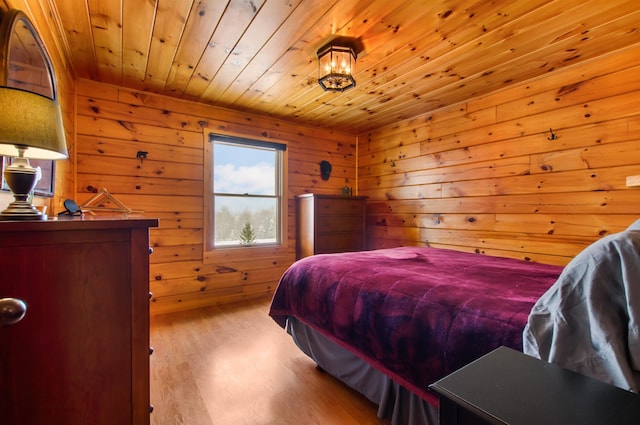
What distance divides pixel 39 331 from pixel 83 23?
197 cm

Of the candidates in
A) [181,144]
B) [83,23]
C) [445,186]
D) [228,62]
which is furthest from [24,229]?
[445,186]

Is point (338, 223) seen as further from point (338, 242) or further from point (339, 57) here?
point (339, 57)

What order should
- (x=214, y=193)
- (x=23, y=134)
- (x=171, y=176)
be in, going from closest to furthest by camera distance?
(x=23, y=134) < (x=171, y=176) < (x=214, y=193)

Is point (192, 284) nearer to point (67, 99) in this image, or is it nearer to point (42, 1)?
point (67, 99)

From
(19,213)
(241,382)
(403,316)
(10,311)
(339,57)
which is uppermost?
(339,57)

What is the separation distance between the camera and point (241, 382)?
6.12 feet

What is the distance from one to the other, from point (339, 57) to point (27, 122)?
178 centimetres

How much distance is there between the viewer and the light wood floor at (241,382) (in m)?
1.56

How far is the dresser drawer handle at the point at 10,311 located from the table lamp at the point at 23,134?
21.0 inches

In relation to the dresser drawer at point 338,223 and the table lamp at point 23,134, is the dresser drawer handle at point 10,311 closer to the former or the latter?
the table lamp at point 23,134

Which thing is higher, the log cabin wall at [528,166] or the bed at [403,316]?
the log cabin wall at [528,166]

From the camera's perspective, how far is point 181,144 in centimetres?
315

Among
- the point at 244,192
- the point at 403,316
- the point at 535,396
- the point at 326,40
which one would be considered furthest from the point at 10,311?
the point at 244,192

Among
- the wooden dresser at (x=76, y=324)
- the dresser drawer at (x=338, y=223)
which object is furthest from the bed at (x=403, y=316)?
the dresser drawer at (x=338, y=223)
